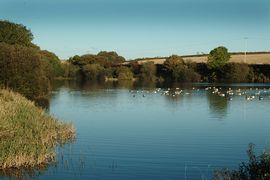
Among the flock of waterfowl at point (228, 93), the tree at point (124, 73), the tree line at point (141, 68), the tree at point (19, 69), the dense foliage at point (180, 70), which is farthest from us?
the tree at point (124, 73)

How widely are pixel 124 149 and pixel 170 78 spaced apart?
4023 inches

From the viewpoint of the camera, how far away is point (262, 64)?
382 ft

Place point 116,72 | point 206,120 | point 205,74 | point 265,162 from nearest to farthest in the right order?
1. point 265,162
2. point 206,120
3. point 205,74
4. point 116,72

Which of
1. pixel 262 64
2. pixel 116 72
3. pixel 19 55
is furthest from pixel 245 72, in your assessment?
pixel 19 55

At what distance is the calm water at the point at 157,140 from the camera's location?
19328 mm

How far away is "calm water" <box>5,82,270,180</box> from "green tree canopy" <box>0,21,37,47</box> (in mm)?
21317

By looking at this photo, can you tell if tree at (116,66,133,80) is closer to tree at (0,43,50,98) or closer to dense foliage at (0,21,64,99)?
dense foliage at (0,21,64,99)

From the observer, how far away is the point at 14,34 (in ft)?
214

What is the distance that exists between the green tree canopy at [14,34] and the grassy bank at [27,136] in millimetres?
37649

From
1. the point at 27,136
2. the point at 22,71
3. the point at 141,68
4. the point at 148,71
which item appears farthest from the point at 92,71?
the point at 27,136

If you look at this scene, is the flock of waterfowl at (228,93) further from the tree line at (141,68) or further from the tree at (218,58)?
the tree at (218,58)

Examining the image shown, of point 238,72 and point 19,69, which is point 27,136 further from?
point 238,72

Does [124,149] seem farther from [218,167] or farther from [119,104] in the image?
[119,104]

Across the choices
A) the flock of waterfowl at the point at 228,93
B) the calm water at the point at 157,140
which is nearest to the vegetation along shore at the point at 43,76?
the calm water at the point at 157,140
